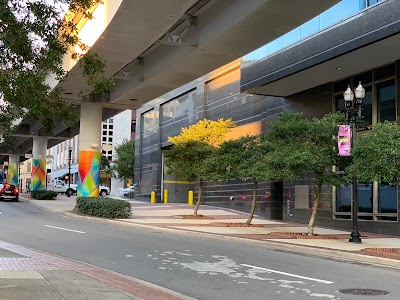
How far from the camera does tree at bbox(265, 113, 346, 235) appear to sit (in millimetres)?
18000

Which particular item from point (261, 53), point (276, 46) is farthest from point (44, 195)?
point (276, 46)

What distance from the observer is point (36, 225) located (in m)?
22.1

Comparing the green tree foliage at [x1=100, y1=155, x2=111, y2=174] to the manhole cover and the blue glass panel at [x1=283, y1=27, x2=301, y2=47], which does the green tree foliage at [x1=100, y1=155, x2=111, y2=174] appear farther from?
the manhole cover

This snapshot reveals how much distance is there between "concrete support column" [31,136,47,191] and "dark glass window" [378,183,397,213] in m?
39.6

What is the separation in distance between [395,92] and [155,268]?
590 inches

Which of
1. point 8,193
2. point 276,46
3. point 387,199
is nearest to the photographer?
point 387,199

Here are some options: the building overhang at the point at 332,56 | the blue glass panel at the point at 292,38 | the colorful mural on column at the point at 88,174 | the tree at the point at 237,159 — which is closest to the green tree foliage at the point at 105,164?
the colorful mural on column at the point at 88,174

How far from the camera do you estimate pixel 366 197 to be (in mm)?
22875

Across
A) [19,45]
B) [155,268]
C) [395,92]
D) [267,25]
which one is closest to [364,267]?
[155,268]

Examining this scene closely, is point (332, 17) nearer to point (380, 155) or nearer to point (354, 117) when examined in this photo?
point (354, 117)

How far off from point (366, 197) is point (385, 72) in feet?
19.0

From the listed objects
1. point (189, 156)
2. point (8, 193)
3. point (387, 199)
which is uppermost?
point (189, 156)

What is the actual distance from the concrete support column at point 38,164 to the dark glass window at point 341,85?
36797mm

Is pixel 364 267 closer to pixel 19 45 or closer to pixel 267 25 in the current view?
pixel 267 25
